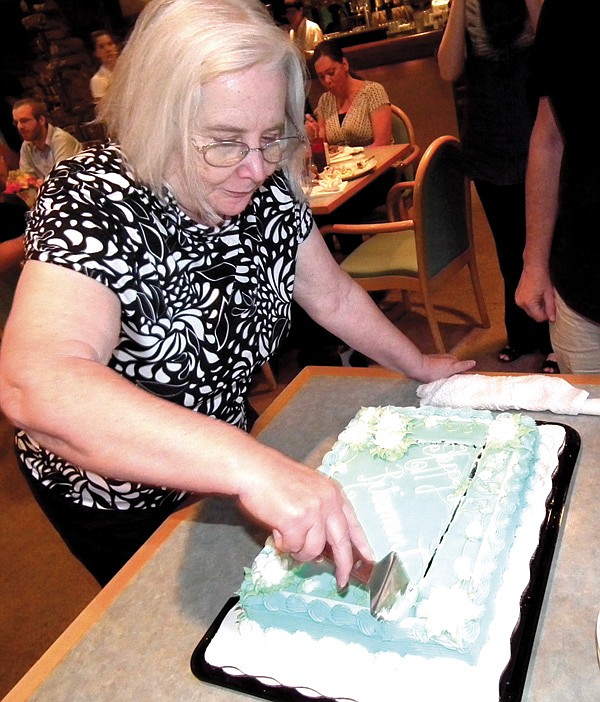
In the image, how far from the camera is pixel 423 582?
770 mm

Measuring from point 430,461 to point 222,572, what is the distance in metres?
0.36

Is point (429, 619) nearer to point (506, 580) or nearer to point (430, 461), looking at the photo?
point (506, 580)

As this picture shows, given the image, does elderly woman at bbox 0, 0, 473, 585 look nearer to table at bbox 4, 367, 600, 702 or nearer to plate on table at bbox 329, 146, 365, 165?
table at bbox 4, 367, 600, 702

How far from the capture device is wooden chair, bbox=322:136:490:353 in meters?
2.54

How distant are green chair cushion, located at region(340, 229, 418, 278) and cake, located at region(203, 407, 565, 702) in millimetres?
1883

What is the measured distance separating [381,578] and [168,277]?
0.54 meters

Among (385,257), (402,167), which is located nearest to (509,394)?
(385,257)

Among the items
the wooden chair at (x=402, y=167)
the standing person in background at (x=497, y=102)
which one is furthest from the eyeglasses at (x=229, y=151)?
the wooden chair at (x=402, y=167)

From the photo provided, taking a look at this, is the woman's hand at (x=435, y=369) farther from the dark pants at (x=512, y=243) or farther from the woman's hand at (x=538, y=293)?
the dark pants at (x=512, y=243)

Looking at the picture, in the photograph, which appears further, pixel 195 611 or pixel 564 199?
pixel 564 199

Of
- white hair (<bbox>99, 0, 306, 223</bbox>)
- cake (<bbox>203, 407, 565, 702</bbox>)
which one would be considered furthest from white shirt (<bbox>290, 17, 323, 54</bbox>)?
cake (<bbox>203, 407, 565, 702</bbox>)

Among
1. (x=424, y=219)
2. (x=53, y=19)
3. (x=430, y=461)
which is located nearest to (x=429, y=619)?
(x=430, y=461)

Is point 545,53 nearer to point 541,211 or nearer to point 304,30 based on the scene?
point 541,211

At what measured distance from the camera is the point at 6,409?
30.4 inches
